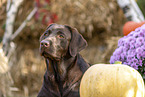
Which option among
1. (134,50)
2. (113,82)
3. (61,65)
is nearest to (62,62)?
(61,65)

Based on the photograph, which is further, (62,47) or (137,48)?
(137,48)

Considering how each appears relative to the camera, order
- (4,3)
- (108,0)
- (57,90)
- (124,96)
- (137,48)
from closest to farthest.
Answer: (124,96)
(57,90)
(137,48)
(108,0)
(4,3)

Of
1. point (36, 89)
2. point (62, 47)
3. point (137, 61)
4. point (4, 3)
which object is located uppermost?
point (4, 3)

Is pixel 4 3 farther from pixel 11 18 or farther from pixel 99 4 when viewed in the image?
pixel 99 4

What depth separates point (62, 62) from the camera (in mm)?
2537

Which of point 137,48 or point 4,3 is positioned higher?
point 4,3

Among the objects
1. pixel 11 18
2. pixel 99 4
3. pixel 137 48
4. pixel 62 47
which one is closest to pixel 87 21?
pixel 99 4

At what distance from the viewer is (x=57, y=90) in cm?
244

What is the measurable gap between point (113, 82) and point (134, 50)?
1313 mm

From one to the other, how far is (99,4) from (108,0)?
0.25 meters

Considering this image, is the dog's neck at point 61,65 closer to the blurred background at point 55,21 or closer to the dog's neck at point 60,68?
the dog's neck at point 60,68

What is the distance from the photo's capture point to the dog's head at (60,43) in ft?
7.77

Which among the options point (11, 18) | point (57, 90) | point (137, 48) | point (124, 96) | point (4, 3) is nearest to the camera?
point (124, 96)

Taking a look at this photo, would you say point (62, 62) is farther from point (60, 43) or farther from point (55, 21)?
point (55, 21)
